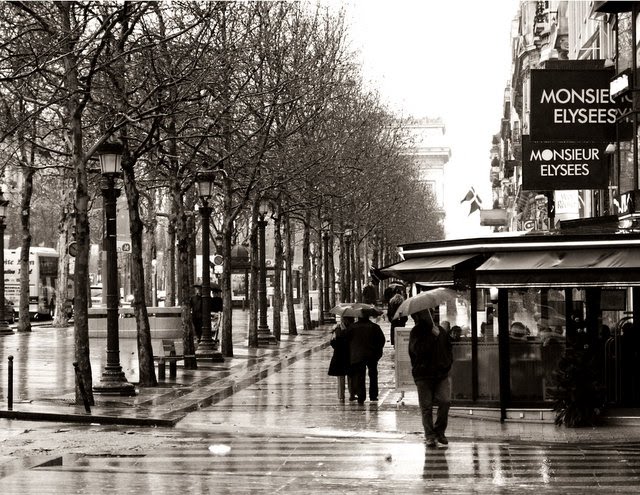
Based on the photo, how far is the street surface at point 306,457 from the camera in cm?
1433

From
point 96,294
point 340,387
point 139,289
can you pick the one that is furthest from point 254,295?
point 96,294

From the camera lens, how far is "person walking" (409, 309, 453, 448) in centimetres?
1819

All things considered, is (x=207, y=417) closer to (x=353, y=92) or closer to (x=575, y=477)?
(x=575, y=477)

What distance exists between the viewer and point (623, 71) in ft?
93.8

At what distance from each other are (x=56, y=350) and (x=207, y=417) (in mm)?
18927

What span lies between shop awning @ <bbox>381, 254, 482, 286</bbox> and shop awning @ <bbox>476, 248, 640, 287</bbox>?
0.56m

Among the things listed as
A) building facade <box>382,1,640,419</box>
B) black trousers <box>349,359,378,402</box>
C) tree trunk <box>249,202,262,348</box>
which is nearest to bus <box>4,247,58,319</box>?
tree trunk <box>249,202,262,348</box>

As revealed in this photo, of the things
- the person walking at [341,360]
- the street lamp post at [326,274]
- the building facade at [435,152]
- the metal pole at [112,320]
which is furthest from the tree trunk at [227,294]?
the building facade at [435,152]

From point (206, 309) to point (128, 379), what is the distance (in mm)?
8074

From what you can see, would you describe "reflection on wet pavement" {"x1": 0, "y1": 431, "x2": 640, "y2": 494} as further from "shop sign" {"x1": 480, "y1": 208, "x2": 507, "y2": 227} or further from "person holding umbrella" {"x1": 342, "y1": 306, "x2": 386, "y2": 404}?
"shop sign" {"x1": 480, "y1": 208, "x2": 507, "y2": 227}

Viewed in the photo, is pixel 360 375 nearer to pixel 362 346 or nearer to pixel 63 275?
pixel 362 346

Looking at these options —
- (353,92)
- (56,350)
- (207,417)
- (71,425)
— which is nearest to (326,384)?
(207,417)

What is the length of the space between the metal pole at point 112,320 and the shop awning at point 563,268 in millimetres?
8053

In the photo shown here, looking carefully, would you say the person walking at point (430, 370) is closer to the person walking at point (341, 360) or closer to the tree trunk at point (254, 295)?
the person walking at point (341, 360)
